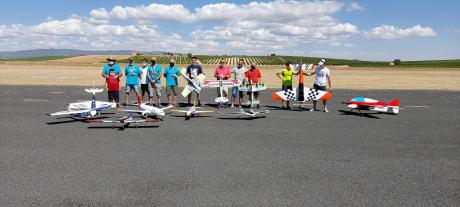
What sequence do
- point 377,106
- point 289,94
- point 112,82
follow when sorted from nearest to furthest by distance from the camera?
point 377,106 < point 112,82 < point 289,94

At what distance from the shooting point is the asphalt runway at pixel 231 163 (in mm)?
5637

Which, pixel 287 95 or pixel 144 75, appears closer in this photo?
pixel 287 95

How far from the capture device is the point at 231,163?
7.37 meters

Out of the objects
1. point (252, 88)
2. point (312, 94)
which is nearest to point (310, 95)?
point (312, 94)

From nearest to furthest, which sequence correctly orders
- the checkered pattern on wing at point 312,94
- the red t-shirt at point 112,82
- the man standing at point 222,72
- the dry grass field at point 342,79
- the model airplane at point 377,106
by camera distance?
the model airplane at point 377,106, the checkered pattern on wing at point 312,94, the red t-shirt at point 112,82, the man standing at point 222,72, the dry grass field at point 342,79

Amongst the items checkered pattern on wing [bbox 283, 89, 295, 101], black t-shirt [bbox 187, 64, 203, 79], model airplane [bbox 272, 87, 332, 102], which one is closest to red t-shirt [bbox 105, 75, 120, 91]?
black t-shirt [bbox 187, 64, 203, 79]

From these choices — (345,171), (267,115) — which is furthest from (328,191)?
(267,115)

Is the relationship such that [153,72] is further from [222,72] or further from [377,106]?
[377,106]

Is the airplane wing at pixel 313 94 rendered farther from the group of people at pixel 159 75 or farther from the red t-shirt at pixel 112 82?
the red t-shirt at pixel 112 82

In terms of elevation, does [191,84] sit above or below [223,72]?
below

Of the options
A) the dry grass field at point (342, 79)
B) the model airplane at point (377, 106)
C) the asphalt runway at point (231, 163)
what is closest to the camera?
the asphalt runway at point (231, 163)

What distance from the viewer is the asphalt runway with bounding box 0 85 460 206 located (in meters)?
5.64

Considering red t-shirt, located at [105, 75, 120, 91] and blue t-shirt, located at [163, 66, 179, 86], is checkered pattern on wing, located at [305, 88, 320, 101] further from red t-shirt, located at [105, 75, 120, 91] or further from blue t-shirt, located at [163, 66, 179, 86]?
red t-shirt, located at [105, 75, 120, 91]

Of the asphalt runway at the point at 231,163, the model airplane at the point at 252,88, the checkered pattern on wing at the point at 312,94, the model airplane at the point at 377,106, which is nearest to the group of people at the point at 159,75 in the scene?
the model airplane at the point at 252,88
